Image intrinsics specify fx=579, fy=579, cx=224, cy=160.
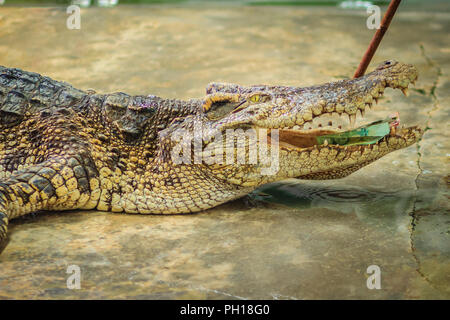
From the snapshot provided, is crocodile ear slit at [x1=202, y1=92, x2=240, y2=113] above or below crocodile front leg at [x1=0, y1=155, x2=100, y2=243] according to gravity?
above

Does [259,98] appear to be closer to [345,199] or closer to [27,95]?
[345,199]

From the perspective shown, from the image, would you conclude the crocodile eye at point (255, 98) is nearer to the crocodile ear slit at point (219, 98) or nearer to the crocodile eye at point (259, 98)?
the crocodile eye at point (259, 98)

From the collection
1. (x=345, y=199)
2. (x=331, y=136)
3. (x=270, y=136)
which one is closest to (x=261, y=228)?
(x=270, y=136)

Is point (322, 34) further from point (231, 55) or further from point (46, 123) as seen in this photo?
point (46, 123)

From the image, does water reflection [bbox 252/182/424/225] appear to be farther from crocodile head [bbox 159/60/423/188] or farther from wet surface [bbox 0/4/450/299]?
crocodile head [bbox 159/60/423/188]

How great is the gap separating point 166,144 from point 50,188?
890 mm

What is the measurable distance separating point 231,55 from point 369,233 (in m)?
→ 4.63

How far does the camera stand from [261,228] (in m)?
4.03

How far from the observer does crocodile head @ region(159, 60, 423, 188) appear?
160 inches

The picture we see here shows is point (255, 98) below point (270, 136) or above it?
above

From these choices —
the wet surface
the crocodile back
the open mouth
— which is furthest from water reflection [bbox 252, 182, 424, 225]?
the crocodile back

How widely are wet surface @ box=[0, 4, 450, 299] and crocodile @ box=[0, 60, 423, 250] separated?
0.65 feet

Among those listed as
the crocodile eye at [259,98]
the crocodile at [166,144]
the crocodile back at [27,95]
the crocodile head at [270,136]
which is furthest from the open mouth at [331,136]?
the crocodile back at [27,95]

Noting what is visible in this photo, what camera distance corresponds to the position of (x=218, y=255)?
3629 mm
